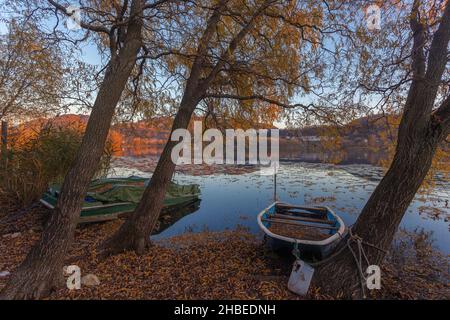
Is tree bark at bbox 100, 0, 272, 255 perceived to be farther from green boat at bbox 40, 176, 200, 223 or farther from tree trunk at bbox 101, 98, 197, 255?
green boat at bbox 40, 176, 200, 223

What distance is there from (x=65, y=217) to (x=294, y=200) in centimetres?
1050

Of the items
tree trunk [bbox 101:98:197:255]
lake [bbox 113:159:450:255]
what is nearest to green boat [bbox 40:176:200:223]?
lake [bbox 113:159:450:255]

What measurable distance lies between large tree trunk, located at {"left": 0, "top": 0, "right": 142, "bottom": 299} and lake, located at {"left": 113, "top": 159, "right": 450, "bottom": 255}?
4.51m

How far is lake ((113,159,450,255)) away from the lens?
28.0ft

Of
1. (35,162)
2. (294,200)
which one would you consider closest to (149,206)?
(35,162)

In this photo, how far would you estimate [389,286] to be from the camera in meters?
3.91

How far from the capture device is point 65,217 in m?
2.99

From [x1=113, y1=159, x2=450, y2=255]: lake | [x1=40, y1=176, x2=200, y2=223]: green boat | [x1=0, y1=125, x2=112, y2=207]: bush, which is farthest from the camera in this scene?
[x1=113, y1=159, x2=450, y2=255]: lake

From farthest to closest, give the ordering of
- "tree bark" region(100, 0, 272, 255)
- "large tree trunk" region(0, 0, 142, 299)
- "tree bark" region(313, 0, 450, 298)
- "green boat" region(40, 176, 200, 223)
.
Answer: "green boat" region(40, 176, 200, 223) < "tree bark" region(100, 0, 272, 255) < "tree bark" region(313, 0, 450, 298) < "large tree trunk" region(0, 0, 142, 299)

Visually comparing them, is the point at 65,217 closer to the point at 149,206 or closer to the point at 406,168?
the point at 149,206

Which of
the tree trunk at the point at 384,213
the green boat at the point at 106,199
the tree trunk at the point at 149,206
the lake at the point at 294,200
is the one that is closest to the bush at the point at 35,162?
the green boat at the point at 106,199

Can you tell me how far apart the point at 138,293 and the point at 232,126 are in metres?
3.94
